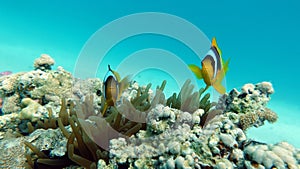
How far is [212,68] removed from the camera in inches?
91.7

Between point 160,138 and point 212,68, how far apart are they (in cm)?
79

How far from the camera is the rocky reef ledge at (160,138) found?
1.89 meters

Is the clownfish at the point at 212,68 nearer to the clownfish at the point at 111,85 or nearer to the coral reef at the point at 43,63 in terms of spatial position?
the clownfish at the point at 111,85

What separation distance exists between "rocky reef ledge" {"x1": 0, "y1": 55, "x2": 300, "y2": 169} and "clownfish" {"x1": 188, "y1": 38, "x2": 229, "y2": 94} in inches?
12.7

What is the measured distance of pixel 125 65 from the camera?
447 centimetres

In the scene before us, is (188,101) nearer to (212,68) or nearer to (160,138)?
(212,68)

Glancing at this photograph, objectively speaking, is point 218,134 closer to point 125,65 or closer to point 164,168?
point 164,168

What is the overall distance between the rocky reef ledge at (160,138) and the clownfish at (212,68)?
32 cm

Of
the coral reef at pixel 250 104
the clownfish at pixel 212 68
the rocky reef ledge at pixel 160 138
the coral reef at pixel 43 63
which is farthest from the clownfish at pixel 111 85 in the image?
the coral reef at pixel 43 63

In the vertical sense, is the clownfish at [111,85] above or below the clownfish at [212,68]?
below

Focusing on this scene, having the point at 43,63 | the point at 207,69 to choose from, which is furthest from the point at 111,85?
the point at 43,63

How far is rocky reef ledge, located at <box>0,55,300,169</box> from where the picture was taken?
1894 mm

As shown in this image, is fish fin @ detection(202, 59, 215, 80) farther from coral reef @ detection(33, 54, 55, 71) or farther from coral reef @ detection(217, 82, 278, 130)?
coral reef @ detection(33, 54, 55, 71)

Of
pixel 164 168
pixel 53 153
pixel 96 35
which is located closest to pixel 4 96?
pixel 96 35
